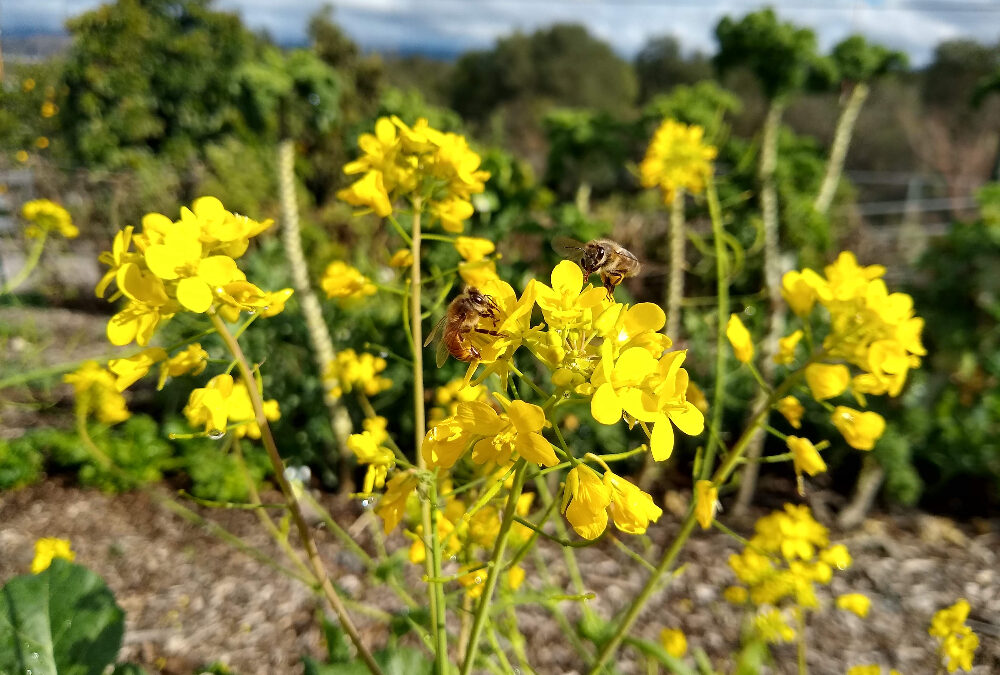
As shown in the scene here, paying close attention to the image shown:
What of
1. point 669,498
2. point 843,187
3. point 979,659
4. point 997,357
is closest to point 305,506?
point 669,498

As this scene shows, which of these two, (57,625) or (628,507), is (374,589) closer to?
(57,625)

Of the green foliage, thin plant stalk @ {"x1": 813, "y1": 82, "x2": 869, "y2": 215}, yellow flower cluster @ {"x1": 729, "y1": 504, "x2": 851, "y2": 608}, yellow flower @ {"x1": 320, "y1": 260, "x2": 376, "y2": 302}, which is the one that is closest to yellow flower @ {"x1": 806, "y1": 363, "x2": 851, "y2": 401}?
yellow flower cluster @ {"x1": 729, "y1": 504, "x2": 851, "y2": 608}

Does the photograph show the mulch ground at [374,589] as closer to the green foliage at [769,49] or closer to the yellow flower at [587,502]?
the yellow flower at [587,502]

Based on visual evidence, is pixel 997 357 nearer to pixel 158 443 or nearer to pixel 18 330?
pixel 158 443

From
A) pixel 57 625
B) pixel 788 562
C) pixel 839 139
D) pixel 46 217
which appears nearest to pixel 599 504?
pixel 788 562

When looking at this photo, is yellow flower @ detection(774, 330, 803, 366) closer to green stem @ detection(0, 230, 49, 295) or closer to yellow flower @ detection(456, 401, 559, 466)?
yellow flower @ detection(456, 401, 559, 466)
